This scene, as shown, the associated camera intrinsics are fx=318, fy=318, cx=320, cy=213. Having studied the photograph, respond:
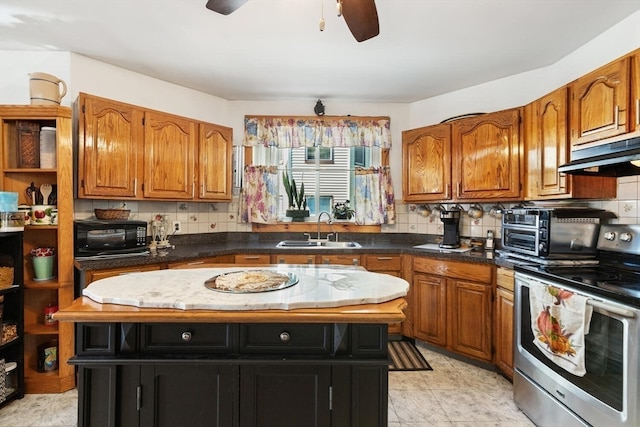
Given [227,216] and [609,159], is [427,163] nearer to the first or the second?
[609,159]

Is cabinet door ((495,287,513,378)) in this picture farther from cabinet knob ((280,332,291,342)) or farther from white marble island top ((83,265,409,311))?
cabinet knob ((280,332,291,342))

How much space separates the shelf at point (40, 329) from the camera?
2229 mm

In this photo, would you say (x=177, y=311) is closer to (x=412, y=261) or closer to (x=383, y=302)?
(x=383, y=302)

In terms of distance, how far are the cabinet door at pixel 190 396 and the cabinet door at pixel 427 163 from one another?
248 cm

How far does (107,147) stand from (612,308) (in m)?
3.30

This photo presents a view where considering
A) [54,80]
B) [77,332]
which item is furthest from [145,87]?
[77,332]

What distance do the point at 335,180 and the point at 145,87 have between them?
2107mm

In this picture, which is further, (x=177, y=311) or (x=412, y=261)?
(x=412, y=261)

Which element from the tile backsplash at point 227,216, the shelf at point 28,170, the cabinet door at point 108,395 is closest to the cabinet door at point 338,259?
the tile backsplash at point 227,216

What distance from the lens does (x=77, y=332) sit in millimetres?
1232

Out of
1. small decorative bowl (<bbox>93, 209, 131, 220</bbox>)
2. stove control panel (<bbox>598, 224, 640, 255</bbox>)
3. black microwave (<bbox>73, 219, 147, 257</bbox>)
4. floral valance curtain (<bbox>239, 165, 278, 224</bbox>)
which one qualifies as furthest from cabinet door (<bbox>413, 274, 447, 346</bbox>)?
small decorative bowl (<bbox>93, 209, 131, 220</bbox>)

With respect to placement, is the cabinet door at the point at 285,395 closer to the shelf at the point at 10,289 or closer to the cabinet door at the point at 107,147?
A: the shelf at the point at 10,289

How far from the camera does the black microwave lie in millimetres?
2311

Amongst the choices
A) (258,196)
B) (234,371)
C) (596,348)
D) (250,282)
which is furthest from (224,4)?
(596,348)
